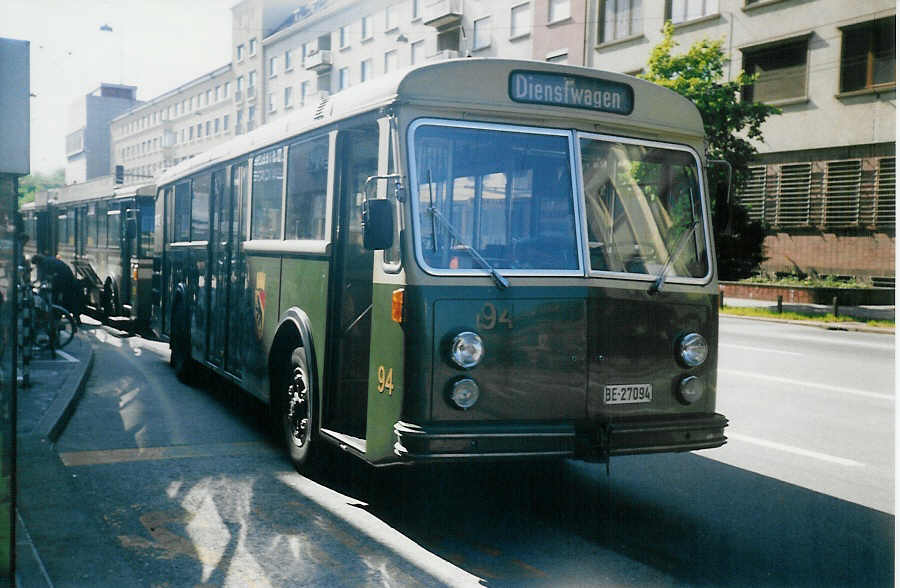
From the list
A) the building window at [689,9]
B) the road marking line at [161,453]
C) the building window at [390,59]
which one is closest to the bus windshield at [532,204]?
the road marking line at [161,453]

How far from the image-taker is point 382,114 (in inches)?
221

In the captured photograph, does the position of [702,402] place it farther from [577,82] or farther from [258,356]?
[258,356]

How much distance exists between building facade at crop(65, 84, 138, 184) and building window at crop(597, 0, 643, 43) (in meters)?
30.9

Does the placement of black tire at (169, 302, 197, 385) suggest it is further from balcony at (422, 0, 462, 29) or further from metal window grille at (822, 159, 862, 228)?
balcony at (422, 0, 462, 29)

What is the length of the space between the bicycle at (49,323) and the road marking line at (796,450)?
28.7ft

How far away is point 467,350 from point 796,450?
405 centimetres

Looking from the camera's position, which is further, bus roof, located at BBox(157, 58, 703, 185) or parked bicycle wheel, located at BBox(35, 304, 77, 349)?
parked bicycle wheel, located at BBox(35, 304, 77, 349)

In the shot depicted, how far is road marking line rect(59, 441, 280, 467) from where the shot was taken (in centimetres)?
719

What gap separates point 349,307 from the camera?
648 cm

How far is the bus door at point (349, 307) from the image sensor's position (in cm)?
640

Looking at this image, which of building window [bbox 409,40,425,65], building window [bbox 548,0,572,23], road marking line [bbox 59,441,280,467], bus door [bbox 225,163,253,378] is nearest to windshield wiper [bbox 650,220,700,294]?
road marking line [bbox 59,441,280,467]

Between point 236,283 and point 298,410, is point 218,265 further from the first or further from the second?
point 298,410

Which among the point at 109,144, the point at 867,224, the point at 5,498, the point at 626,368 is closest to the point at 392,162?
the point at 626,368

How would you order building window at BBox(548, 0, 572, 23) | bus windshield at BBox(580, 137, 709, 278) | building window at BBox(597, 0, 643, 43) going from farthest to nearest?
building window at BBox(548, 0, 572, 23) → building window at BBox(597, 0, 643, 43) → bus windshield at BBox(580, 137, 709, 278)
